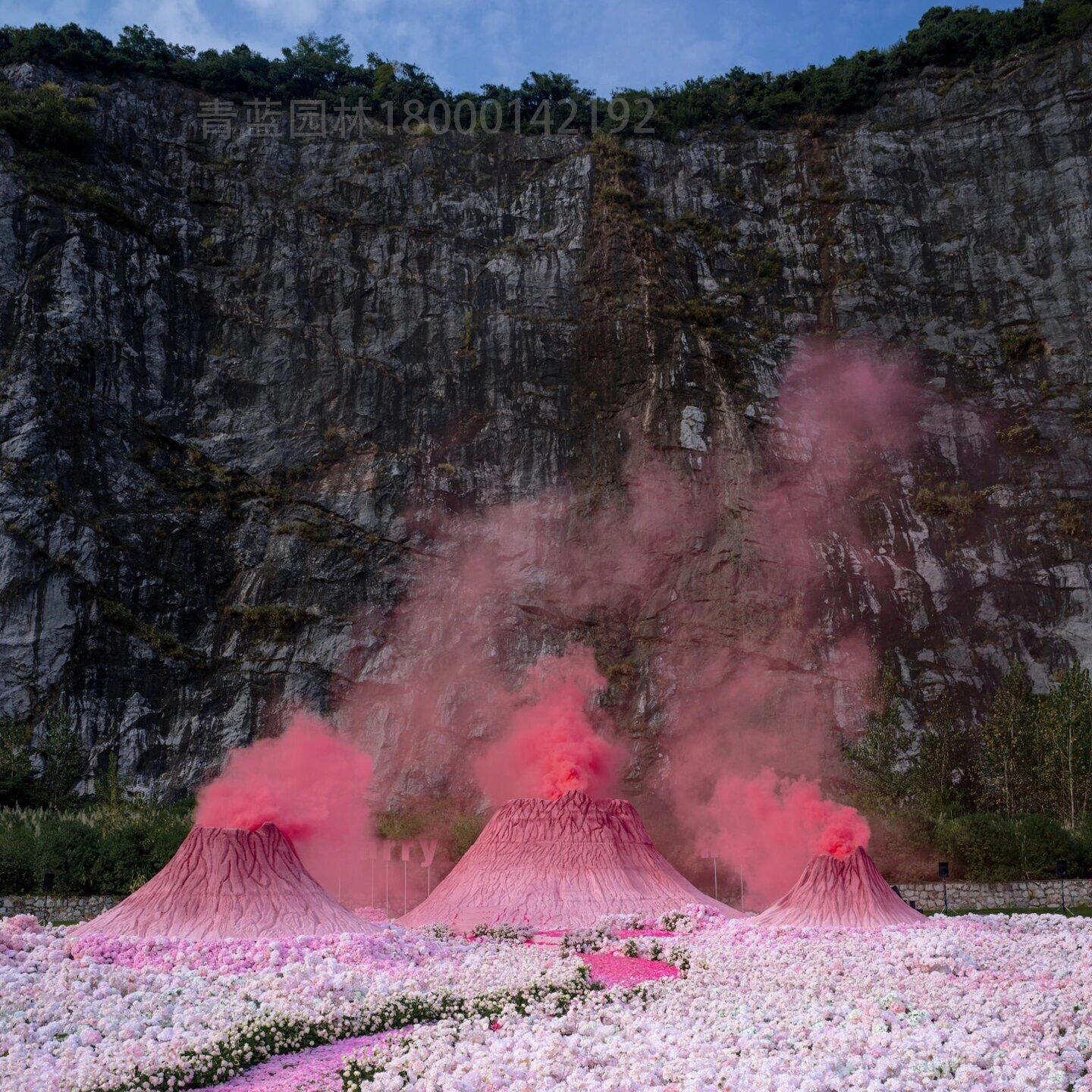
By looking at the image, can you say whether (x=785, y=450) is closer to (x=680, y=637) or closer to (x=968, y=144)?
(x=680, y=637)

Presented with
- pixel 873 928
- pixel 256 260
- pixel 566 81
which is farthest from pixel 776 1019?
pixel 566 81

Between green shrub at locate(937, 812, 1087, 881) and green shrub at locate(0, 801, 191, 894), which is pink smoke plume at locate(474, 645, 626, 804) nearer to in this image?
green shrub at locate(0, 801, 191, 894)

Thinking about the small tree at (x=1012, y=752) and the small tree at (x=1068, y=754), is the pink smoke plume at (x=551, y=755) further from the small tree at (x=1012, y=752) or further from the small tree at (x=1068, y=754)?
the small tree at (x=1068, y=754)

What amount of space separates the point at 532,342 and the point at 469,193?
10589 millimetres

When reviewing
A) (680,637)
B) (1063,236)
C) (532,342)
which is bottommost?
(680,637)

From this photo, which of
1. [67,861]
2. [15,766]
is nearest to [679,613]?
[67,861]

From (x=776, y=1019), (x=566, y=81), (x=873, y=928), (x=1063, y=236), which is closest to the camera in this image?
(x=776, y=1019)

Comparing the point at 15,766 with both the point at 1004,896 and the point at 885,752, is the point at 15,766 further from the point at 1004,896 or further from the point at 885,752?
the point at 1004,896

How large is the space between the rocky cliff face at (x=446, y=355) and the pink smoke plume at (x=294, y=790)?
18.1 m

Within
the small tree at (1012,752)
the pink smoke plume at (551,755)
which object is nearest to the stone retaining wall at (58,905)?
the pink smoke plume at (551,755)

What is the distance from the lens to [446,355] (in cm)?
5222

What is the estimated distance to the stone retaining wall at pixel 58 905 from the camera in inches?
1003

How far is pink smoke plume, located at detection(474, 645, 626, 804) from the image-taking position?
26.4 m

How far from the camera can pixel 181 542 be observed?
4644cm
